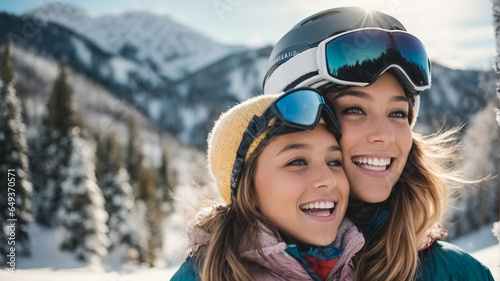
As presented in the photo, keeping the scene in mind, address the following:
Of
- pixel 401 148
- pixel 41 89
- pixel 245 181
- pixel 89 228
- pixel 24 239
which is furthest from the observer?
pixel 41 89

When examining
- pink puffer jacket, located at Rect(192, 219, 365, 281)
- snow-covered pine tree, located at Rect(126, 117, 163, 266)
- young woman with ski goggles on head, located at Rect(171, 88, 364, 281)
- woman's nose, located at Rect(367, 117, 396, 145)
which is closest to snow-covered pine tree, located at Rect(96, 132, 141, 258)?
snow-covered pine tree, located at Rect(126, 117, 163, 266)

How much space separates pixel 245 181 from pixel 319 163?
0.50 metres

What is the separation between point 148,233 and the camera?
33469 mm

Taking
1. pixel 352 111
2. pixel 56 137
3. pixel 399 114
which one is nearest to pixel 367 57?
pixel 352 111

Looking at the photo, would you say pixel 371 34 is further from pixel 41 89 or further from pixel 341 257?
pixel 41 89

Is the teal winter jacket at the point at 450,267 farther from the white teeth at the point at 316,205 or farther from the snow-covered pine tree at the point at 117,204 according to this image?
the snow-covered pine tree at the point at 117,204

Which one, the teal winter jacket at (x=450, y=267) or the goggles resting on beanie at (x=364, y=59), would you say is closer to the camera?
the teal winter jacket at (x=450, y=267)

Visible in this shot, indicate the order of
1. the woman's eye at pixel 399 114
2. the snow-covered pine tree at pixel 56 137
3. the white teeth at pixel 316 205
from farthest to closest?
the snow-covered pine tree at pixel 56 137 → the woman's eye at pixel 399 114 → the white teeth at pixel 316 205

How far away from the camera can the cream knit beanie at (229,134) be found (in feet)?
8.36

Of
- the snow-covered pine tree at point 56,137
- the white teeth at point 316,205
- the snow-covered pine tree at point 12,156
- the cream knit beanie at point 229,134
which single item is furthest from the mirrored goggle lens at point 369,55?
the snow-covered pine tree at point 56,137

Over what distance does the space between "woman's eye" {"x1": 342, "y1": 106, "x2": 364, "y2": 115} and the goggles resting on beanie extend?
173 millimetres

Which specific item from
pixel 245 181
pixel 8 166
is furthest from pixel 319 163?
pixel 8 166

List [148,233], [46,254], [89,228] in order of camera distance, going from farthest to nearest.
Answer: [148,233], [46,254], [89,228]

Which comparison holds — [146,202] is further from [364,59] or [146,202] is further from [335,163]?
[364,59]
